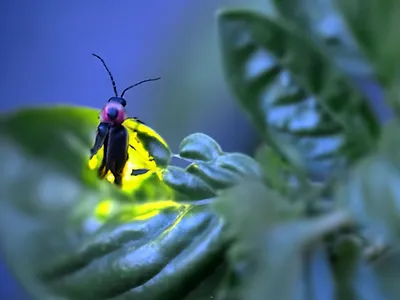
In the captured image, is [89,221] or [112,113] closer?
[89,221]

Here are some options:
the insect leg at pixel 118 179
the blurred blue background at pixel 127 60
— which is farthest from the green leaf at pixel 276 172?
the blurred blue background at pixel 127 60

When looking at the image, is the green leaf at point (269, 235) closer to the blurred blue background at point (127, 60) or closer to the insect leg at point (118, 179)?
the insect leg at point (118, 179)

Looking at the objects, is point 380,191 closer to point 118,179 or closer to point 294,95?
point 294,95

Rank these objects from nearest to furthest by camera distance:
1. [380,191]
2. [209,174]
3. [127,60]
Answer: [380,191] < [209,174] < [127,60]

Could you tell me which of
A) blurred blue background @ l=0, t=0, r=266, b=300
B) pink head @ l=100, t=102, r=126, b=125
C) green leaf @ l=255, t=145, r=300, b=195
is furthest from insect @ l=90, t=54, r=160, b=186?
blurred blue background @ l=0, t=0, r=266, b=300

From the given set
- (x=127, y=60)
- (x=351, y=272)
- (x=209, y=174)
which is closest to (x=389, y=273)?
(x=351, y=272)

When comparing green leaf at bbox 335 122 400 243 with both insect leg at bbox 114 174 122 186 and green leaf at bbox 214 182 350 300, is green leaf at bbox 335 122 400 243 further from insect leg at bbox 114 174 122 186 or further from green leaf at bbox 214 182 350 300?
insect leg at bbox 114 174 122 186
